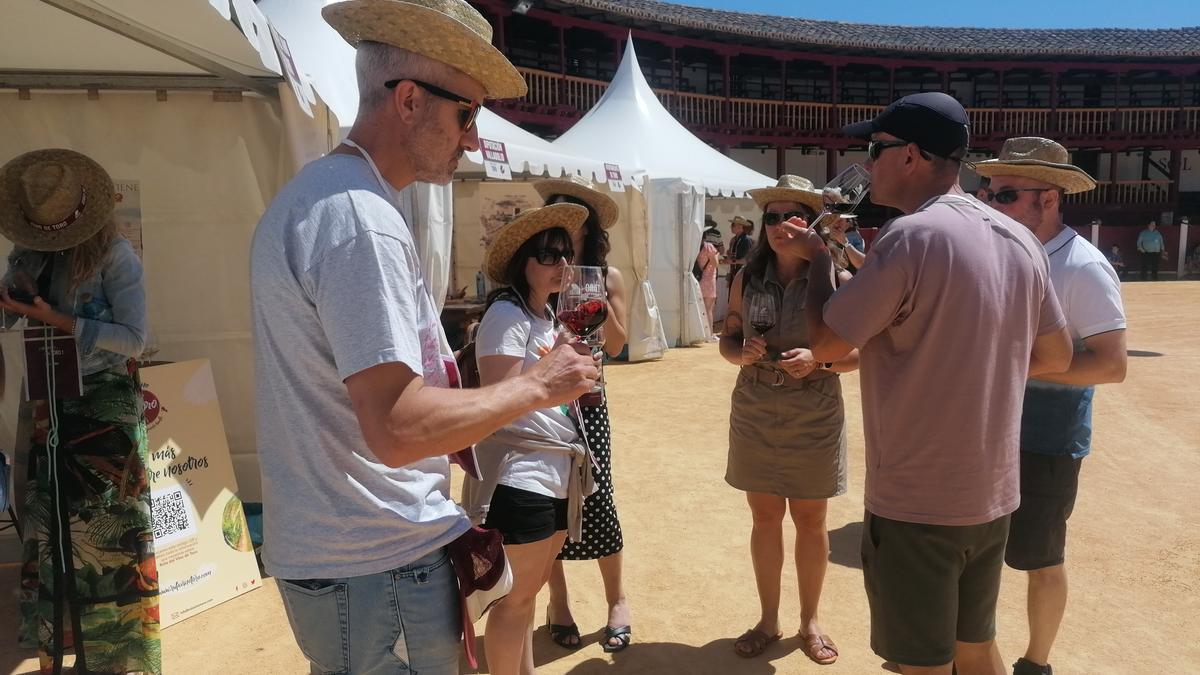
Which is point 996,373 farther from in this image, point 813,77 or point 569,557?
point 813,77

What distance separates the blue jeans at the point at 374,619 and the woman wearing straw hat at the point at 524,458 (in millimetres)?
1066

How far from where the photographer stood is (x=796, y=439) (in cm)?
318

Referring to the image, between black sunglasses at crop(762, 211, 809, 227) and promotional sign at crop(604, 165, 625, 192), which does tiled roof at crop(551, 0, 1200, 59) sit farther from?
black sunglasses at crop(762, 211, 809, 227)

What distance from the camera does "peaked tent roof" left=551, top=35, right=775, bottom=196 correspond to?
11.5m

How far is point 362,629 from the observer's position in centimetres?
136

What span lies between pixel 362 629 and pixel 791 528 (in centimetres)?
383

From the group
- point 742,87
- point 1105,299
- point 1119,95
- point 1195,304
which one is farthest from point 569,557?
point 1119,95

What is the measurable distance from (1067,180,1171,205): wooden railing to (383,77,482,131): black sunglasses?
31505 millimetres

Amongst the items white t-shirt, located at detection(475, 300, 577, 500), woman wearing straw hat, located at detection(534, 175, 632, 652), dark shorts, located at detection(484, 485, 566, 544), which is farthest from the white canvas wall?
dark shorts, located at detection(484, 485, 566, 544)

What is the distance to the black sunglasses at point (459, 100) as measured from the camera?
1357mm

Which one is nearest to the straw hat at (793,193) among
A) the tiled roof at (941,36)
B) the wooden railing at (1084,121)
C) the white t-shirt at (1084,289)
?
the white t-shirt at (1084,289)

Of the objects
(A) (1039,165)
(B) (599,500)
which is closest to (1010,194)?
→ (A) (1039,165)

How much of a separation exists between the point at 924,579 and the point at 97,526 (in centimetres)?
288

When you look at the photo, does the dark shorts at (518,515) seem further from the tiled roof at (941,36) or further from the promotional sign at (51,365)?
the tiled roof at (941,36)
